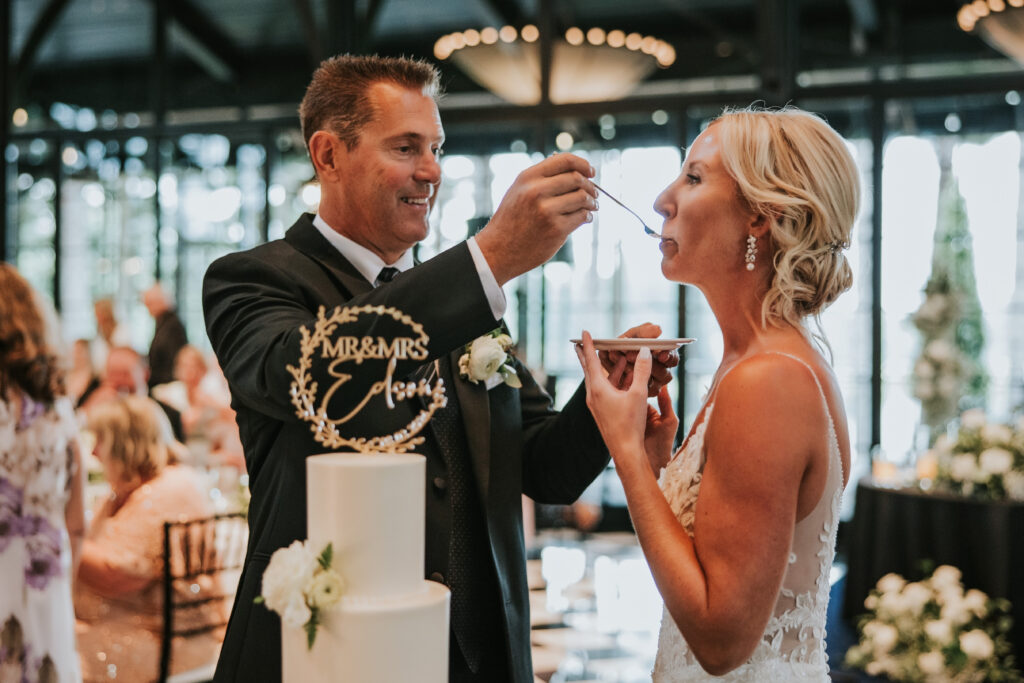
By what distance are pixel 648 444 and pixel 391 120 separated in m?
0.86

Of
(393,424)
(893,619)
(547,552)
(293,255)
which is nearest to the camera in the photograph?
(393,424)

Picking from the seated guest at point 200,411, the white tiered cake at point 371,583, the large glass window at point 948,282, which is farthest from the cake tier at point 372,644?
the large glass window at point 948,282

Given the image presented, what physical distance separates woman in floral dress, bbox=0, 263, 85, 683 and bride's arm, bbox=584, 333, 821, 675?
7.77ft

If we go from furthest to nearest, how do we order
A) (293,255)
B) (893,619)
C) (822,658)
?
(893,619) → (822,658) → (293,255)

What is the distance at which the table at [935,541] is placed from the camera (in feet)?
14.8

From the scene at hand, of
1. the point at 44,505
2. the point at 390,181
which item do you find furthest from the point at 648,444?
the point at 44,505

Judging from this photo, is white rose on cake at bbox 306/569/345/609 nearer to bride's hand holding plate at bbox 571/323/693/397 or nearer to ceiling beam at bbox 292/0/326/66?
bride's hand holding plate at bbox 571/323/693/397

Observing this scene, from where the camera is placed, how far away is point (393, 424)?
1671 millimetres

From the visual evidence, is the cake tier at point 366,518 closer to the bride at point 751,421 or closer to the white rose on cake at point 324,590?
the white rose on cake at point 324,590

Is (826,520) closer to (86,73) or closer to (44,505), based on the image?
(44,505)

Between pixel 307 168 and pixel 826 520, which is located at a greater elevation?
pixel 307 168

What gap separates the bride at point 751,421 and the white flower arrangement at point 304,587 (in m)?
0.61

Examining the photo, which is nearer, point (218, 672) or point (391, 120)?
point (218, 672)

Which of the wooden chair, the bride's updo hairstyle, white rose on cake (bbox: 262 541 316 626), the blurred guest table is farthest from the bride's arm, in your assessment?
the wooden chair
